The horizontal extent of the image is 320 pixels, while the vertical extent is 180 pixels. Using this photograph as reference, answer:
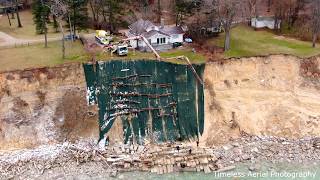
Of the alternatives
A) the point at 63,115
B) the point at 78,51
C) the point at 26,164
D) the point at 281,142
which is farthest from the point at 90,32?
the point at 281,142

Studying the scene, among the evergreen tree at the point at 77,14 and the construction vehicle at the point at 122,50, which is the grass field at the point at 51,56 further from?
the evergreen tree at the point at 77,14

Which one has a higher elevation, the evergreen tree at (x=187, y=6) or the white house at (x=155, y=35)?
the evergreen tree at (x=187, y=6)

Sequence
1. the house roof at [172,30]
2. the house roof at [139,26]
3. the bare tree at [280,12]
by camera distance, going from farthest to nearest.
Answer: the bare tree at [280,12], the house roof at [139,26], the house roof at [172,30]

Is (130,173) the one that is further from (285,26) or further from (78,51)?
(285,26)

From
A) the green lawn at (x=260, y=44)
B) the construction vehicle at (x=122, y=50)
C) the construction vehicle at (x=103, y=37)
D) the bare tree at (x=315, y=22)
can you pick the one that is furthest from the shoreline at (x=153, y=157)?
the bare tree at (x=315, y=22)

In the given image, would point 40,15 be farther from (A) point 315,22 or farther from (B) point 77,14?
(A) point 315,22

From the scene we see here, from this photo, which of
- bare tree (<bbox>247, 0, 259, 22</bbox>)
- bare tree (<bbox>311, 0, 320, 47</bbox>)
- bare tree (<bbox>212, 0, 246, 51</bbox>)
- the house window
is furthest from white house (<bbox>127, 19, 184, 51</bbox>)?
bare tree (<bbox>311, 0, 320, 47</bbox>)

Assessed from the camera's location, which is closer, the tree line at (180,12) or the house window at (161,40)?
the house window at (161,40)
